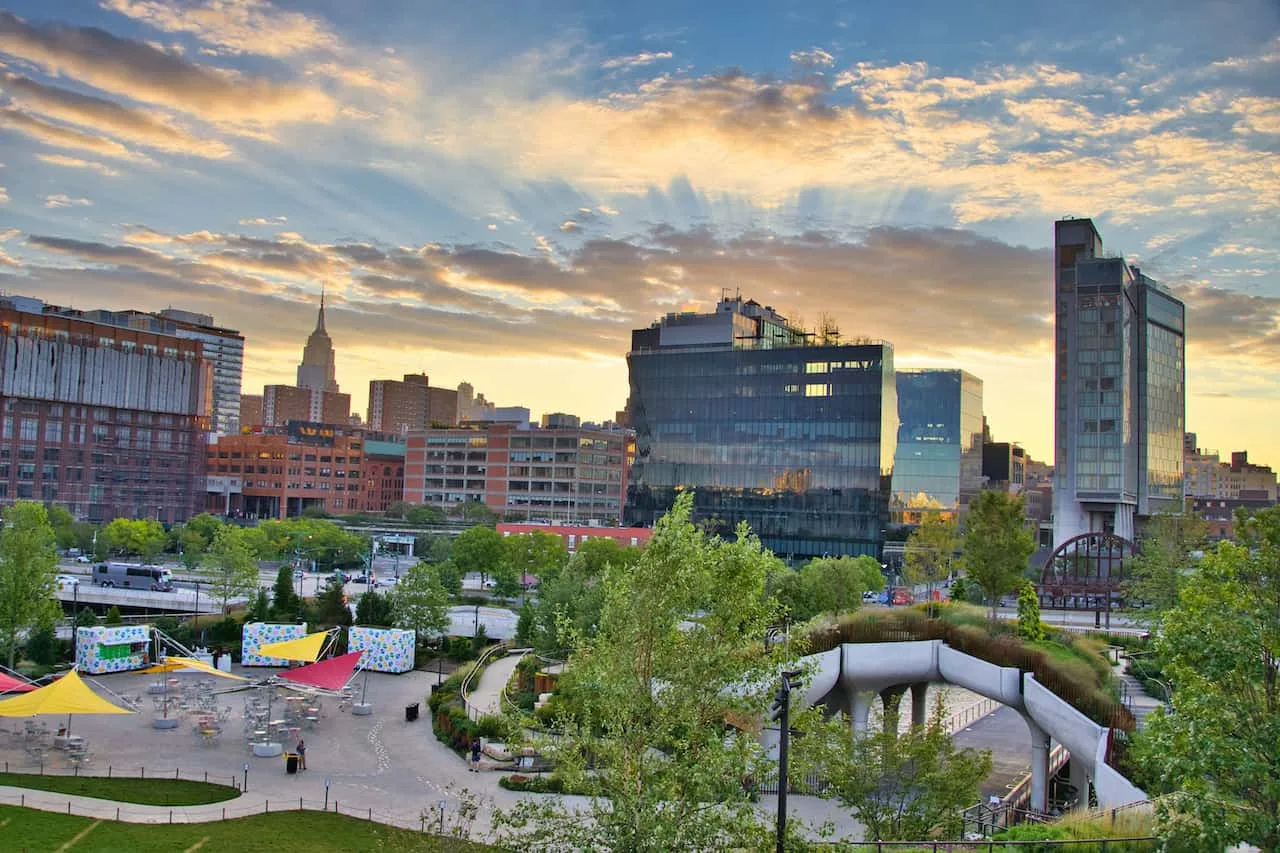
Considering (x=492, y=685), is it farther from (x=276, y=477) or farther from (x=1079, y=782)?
(x=276, y=477)

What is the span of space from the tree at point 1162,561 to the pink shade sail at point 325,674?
34429 millimetres

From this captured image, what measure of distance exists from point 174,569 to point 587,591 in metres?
71.3

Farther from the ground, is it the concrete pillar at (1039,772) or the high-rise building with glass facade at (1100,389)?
the high-rise building with glass facade at (1100,389)

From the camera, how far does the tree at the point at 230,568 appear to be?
69875 millimetres

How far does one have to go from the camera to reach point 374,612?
65.4m

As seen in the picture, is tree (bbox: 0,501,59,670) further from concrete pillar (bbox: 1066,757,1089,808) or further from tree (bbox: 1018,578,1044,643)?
concrete pillar (bbox: 1066,757,1089,808)

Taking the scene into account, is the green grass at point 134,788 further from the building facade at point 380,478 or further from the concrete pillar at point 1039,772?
the building facade at point 380,478

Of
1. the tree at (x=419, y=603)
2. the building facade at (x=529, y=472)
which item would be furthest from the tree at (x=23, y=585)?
the building facade at (x=529, y=472)

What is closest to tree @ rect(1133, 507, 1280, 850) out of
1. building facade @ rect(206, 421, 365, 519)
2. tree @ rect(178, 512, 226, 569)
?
tree @ rect(178, 512, 226, 569)

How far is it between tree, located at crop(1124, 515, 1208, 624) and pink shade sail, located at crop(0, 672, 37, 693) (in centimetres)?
4501

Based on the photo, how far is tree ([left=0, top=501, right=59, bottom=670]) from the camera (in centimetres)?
5325

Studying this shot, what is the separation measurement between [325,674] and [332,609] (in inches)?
912

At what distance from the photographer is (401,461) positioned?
19200cm

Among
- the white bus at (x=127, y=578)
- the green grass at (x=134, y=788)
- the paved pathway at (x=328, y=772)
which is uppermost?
the white bus at (x=127, y=578)
